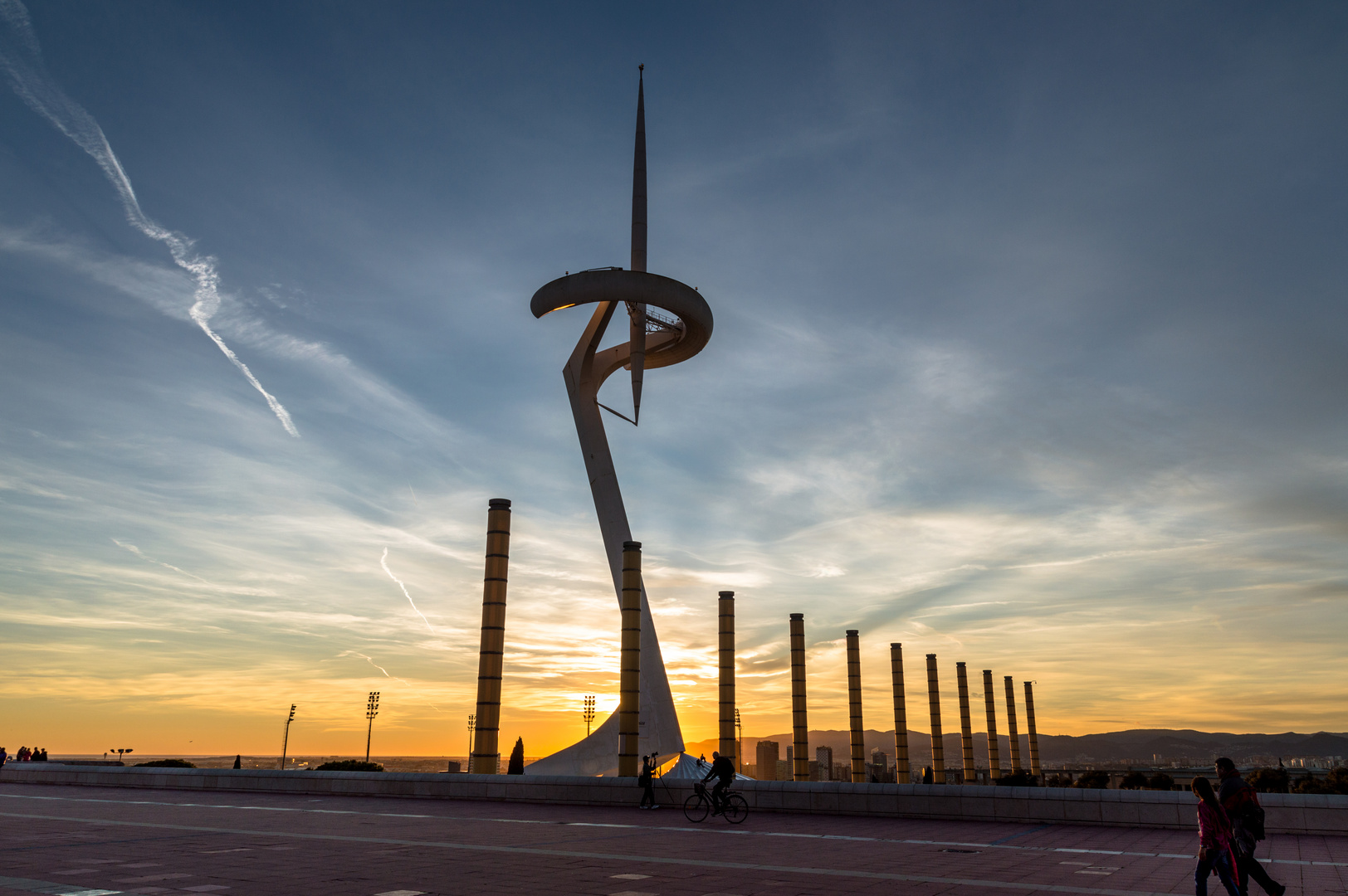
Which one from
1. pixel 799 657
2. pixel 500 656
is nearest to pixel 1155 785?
pixel 799 657

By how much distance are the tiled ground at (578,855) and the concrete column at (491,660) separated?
38.8 feet

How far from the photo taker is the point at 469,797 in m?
22.7

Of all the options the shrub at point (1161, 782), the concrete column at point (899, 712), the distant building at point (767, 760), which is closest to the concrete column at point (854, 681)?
the concrete column at point (899, 712)

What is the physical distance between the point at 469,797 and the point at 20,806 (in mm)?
9644

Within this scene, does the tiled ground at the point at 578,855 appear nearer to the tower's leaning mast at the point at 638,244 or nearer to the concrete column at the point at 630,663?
the concrete column at the point at 630,663

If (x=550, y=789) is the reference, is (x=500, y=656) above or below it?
above

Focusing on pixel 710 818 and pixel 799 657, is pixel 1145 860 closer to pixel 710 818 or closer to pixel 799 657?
pixel 710 818

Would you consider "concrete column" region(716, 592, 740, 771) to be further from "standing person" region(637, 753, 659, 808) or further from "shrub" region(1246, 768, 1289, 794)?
"standing person" region(637, 753, 659, 808)

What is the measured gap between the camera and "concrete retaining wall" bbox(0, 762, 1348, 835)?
15719mm

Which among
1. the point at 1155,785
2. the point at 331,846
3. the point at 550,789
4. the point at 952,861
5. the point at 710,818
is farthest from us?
the point at 1155,785

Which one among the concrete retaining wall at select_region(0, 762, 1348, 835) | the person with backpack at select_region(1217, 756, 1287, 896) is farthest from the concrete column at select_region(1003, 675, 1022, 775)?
the person with backpack at select_region(1217, 756, 1287, 896)

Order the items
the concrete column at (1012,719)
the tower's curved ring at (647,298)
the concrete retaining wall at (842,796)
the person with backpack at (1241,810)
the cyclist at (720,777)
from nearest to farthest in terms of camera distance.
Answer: the person with backpack at (1241,810), the concrete retaining wall at (842,796), the cyclist at (720,777), the tower's curved ring at (647,298), the concrete column at (1012,719)

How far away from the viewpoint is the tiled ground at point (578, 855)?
30.4 feet

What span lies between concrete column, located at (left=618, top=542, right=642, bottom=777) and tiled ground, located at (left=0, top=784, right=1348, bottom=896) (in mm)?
14857
